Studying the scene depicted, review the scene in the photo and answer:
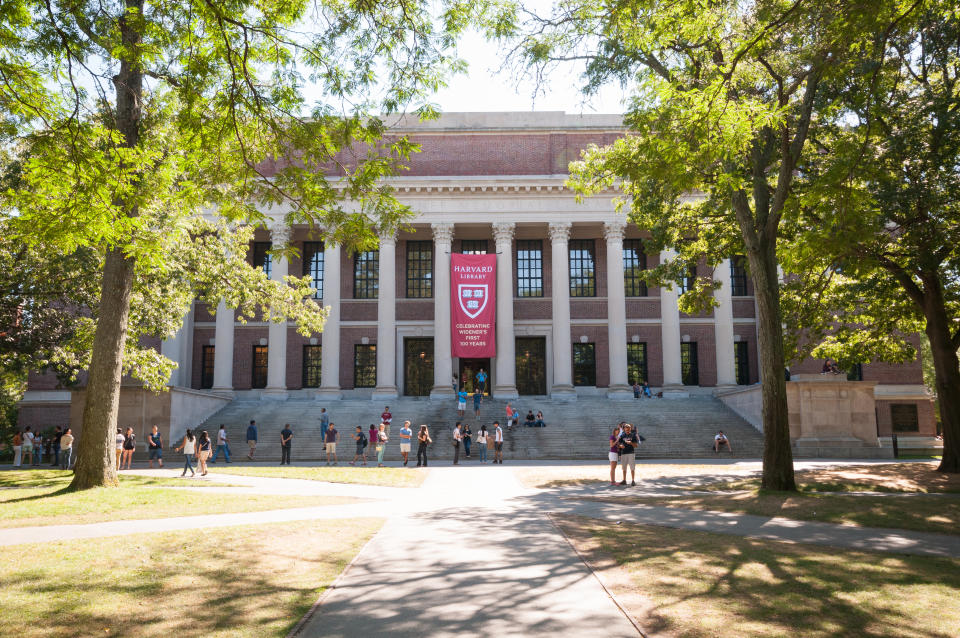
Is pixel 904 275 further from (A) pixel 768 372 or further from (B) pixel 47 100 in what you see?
(B) pixel 47 100

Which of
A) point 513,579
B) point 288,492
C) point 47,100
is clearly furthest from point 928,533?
point 47,100

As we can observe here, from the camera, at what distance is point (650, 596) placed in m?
5.77

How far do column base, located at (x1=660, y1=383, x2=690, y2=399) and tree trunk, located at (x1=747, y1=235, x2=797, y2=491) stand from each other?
70.7 ft

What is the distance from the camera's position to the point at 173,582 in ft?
20.4

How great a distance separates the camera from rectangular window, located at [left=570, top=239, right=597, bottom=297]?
129ft

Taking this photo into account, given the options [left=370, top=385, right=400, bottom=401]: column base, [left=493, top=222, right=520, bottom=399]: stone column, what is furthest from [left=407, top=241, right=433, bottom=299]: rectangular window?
[left=370, top=385, right=400, bottom=401]: column base

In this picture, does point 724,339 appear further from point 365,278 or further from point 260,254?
point 260,254

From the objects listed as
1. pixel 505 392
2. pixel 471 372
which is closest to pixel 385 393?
pixel 471 372

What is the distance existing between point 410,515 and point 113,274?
9110 millimetres

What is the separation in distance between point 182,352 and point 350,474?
22636 millimetres

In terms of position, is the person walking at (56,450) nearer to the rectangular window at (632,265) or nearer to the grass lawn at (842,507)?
the grass lawn at (842,507)

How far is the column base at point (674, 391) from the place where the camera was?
115 feet

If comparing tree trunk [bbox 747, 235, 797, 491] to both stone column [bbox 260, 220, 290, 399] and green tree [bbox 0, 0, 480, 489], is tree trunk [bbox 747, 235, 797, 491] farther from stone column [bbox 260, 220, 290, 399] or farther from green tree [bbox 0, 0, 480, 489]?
stone column [bbox 260, 220, 290, 399]

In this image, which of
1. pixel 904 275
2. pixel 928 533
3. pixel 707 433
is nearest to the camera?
pixel 928 533
